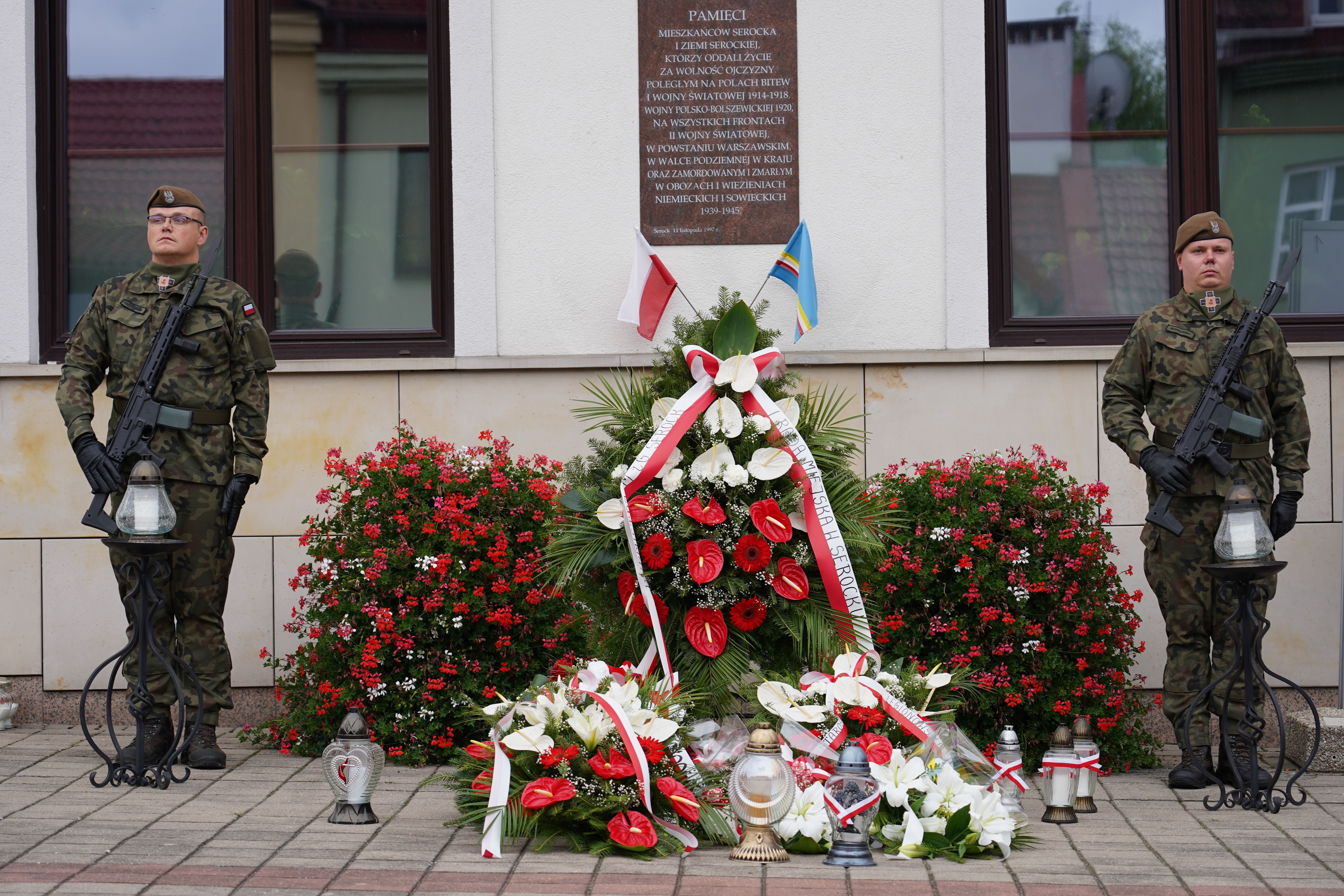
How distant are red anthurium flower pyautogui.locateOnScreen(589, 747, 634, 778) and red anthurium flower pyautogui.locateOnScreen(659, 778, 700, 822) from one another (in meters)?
0.11

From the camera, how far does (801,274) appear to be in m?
6.53

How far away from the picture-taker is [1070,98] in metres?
7.02

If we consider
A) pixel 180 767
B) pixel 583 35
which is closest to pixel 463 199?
pixel 583 35

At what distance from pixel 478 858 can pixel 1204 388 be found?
11.2ft

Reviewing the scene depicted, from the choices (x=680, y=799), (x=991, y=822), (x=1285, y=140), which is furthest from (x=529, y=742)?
(x=1285, y=140)

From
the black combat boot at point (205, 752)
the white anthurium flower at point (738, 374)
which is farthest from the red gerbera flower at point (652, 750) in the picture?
the black combat boot at point (205, 752)

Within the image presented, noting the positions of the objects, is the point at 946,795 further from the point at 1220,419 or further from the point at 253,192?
the point at 253,192

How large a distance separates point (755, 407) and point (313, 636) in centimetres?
236

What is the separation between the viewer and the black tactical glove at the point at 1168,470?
17.1 ft

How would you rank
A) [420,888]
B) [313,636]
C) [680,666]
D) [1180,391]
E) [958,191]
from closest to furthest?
[420,888] → [680,666] → [1180,391] → [313,636] → [958,191]

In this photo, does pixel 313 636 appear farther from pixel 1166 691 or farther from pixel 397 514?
pixel 1166 691

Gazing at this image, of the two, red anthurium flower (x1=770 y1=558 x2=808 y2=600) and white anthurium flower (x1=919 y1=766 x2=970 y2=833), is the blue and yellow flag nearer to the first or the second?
red anthurium flower (x1=770 y1=558 x2=808 y2=600)

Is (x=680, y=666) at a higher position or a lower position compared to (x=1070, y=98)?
lower

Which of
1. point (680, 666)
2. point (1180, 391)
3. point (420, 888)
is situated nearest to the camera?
point (420, 888)
